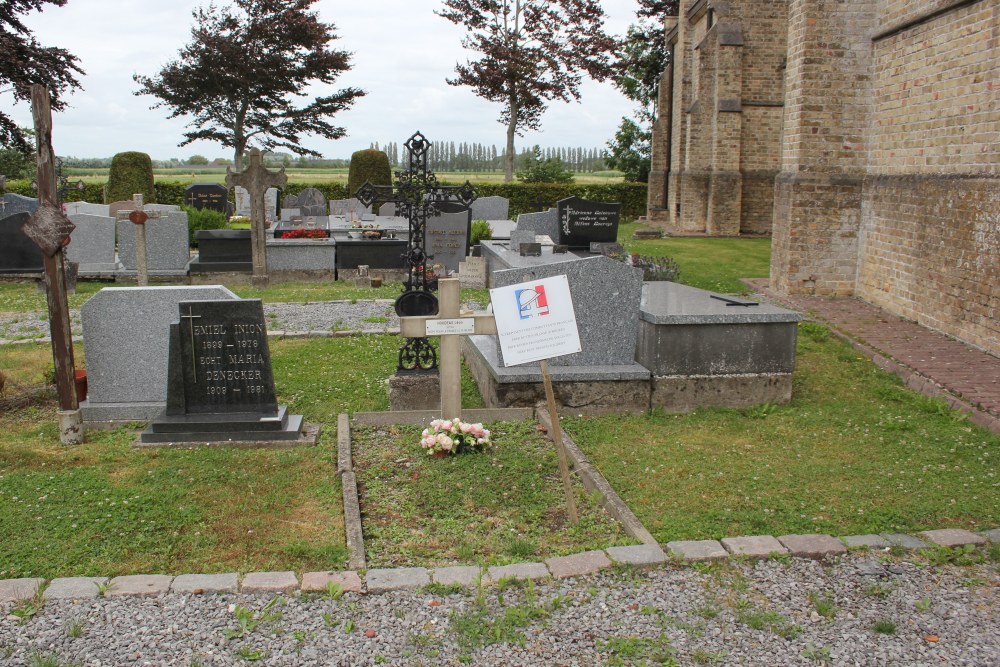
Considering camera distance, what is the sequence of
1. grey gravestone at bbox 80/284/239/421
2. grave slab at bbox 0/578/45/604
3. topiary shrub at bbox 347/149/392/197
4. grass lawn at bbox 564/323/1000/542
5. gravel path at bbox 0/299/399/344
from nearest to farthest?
1. grave slab at bbox 0/578/45/604
2. grass lawn at bbox 564/323/1000/542
3. grey gravestone at bbox 80/284/239/421
4. gravel path at bbox 0/299/399/344
5. topiary shrub at bbox 347/149/392/197

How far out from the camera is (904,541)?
4.85 metres

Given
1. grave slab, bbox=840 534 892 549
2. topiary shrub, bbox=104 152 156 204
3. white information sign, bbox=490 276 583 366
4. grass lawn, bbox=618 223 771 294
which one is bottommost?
grave slab, bbox=840 534 892 549

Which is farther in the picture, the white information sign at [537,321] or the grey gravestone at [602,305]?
the grey gravestone at [602,305]

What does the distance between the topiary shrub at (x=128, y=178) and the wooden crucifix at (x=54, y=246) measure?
21.3 metres

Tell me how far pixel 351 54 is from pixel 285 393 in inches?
1316

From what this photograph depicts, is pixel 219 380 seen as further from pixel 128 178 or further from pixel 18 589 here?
pixel 128 178

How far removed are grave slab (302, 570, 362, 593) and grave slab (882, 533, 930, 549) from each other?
302cm

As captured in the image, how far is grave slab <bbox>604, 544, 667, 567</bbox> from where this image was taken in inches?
179

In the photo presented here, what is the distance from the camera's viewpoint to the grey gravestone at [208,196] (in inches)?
930

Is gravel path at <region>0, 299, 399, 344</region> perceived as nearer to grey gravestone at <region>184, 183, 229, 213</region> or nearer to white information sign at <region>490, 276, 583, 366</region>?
white information sign at <region>490, 276, 583, 366</region>

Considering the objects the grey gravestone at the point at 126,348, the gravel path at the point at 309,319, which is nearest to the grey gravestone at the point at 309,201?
the gravel path at the point at 309,319

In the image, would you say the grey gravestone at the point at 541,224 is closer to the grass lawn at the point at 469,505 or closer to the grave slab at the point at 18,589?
the grass lawn at the point at 469,505

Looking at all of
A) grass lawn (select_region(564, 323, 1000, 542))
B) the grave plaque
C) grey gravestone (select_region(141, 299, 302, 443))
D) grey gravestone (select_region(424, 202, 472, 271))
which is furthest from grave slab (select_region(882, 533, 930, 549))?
grey gravestone (select_region(424, 202, 472, 271))

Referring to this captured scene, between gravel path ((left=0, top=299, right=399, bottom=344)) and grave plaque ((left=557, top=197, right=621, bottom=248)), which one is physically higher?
grave plaque ((left=557, top=197, right=621, bottom=248))
